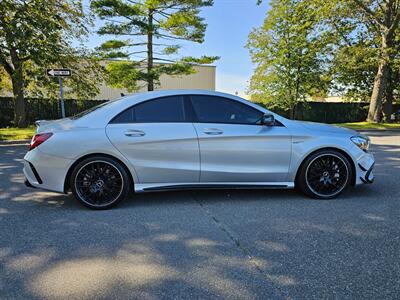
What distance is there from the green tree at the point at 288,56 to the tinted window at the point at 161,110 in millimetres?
20346

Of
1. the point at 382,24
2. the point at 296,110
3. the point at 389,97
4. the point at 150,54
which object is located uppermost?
the point at 382,24

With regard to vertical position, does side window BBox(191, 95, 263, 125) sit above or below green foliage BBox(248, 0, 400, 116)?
below

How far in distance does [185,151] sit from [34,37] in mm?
11669

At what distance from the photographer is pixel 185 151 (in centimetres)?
454

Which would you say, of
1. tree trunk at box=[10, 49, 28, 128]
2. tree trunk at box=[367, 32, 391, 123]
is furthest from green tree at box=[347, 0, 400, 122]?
tree trunk at box=[10, 49, 28, 128]

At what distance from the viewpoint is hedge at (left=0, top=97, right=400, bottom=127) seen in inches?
746

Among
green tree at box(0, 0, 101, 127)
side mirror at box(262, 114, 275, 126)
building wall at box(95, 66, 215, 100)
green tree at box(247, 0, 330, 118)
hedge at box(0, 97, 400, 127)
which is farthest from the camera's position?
building wall at box(95, 66, 215, 100)

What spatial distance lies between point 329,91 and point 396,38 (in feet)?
23.6

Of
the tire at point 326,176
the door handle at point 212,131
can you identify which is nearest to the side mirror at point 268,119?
the door handle at point 212,131

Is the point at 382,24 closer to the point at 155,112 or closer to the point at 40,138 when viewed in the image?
the point at 155,112

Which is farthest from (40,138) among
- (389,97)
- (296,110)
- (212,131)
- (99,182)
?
(389,97)

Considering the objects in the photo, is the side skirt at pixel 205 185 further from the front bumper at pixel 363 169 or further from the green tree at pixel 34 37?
the green tree at pixel 34 37

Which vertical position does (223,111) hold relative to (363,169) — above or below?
above

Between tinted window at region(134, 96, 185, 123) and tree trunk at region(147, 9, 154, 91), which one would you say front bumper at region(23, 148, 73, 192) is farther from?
tree trunk at region(147, 9, 154, 91)
